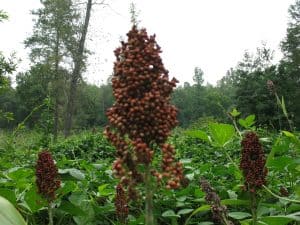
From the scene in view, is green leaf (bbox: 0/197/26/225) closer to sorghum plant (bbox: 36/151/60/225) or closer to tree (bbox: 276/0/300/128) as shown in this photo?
sorghum plant (bbox: 36/151/60/225)

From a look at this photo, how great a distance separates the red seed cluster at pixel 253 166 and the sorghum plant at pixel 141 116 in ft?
2.42

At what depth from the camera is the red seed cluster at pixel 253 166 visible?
197 cm

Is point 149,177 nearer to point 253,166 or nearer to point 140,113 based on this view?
point 140,113

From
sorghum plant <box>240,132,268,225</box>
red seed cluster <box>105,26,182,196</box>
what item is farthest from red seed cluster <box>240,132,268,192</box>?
red seed cluster <box>105,26,182,196</box>

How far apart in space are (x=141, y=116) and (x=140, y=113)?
0.01 m

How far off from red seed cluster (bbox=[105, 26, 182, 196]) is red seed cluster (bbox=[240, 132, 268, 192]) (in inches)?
28.8

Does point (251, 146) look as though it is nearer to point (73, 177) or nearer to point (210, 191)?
point (210, 191)

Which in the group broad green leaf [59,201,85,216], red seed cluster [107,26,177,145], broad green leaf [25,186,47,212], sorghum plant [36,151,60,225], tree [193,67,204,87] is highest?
tree [193,67,204,87]

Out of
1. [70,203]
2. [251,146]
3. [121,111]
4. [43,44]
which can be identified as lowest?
[70,203]

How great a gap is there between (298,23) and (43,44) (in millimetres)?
30120

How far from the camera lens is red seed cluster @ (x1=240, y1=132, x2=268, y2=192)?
6.45ft

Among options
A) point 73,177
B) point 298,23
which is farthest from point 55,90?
point 298,23

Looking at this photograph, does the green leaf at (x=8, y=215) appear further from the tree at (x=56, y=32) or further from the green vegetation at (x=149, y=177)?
the tree at (x=56, y=32)

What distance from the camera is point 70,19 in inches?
1068
